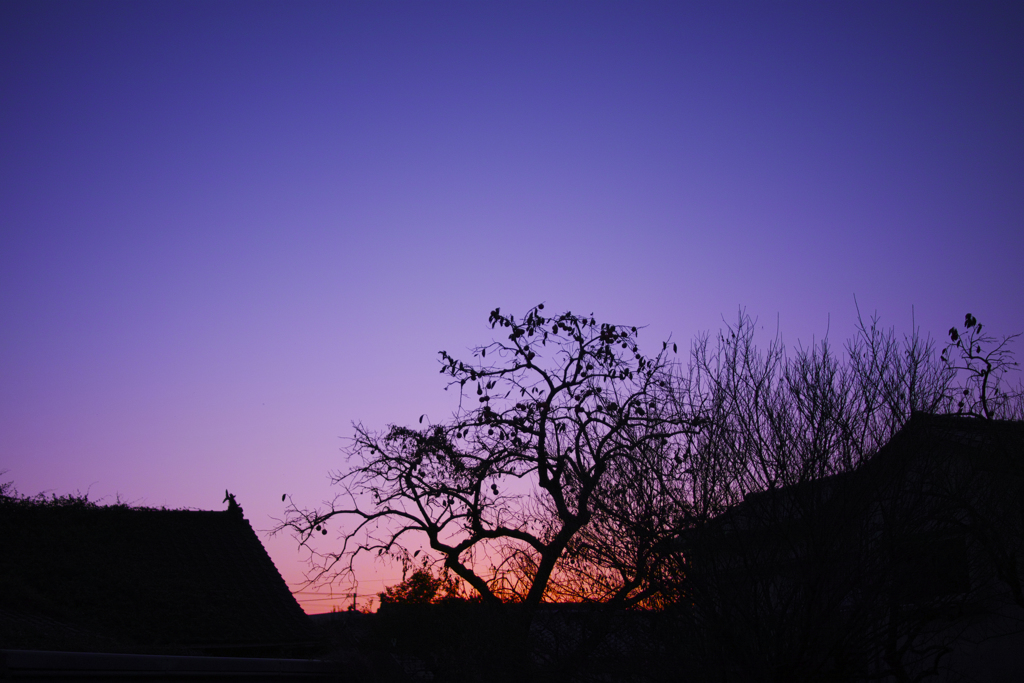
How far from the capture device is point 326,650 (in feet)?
43.8

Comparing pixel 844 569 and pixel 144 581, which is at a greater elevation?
pixel 144 581

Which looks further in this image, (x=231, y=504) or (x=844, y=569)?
(x=231, y=504)

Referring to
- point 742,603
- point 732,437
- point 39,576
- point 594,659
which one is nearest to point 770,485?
point 732,437

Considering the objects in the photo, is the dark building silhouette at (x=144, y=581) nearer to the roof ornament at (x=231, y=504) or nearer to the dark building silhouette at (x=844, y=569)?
the roof ornament at (x=231, y=504)

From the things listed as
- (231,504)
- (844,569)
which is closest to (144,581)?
(231,504)

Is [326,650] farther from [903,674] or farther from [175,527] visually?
[903,674]

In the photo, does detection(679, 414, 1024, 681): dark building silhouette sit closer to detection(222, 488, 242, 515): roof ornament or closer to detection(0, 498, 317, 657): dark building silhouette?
detection(0, 498, 317, 657): dark building silhouette

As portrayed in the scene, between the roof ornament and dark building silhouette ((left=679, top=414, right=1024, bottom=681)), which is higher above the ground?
the roof ornament

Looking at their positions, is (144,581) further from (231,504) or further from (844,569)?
(844,569)

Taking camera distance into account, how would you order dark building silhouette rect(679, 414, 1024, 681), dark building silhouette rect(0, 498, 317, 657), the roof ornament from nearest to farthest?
dark building silhouette rect(679, 414, 1024, 681)
dark building silhouette rect(0, 498, 317, 657)
the roof ornament

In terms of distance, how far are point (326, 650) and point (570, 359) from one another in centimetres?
755

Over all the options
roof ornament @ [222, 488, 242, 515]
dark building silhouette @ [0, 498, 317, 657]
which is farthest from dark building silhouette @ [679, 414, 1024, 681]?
roof ornament @ [222, 488, 242, 515]

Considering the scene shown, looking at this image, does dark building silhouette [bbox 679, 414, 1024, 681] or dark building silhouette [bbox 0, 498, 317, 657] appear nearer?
dark building silhouette [bbox 679, 414, 1024, 681]

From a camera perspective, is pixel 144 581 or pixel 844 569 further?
pixel 144 581
